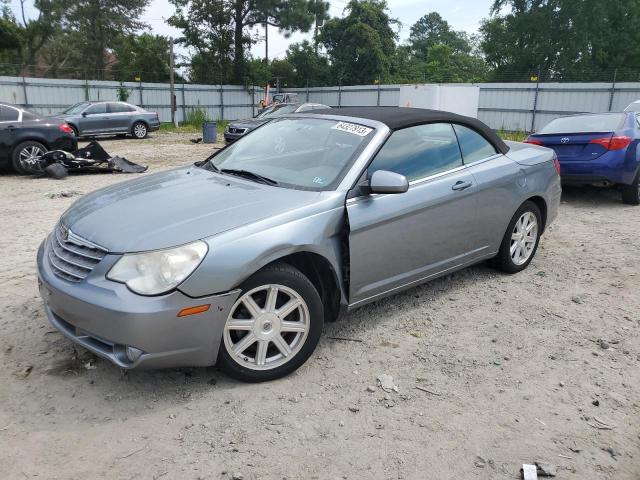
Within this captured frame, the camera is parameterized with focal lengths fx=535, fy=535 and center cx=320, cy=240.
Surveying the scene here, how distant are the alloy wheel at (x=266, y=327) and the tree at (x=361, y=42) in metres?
37.3

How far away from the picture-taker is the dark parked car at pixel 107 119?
709 inches

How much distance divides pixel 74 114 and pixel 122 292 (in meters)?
17.6

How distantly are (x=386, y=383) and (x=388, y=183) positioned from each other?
4.02 feet

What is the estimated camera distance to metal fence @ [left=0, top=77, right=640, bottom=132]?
70.8ft

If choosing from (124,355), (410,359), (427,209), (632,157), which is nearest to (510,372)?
(410,359)

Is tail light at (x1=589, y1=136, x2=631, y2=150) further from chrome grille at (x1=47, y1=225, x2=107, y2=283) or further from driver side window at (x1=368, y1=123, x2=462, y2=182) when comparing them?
chrome grille at (x1=47, y1=225, x2=107, y2=283)

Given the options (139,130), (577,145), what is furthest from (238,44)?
(577,145)

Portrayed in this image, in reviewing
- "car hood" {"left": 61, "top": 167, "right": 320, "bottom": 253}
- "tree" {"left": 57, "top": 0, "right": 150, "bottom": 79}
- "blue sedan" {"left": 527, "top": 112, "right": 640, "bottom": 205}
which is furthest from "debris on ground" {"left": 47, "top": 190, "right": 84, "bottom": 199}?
"tree" {"left": 57, "top": 0, "right": 150, "bottom": 79}

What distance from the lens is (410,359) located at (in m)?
3.47

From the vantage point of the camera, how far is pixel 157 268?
2752mm

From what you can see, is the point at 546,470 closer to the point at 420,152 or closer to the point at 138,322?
the point at 138,322

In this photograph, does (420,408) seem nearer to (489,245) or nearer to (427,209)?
(427,209)

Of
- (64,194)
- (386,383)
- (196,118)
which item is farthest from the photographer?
(196,118)

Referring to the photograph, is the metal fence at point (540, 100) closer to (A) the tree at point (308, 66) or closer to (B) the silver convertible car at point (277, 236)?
(A) the tree at point (308, 66)
